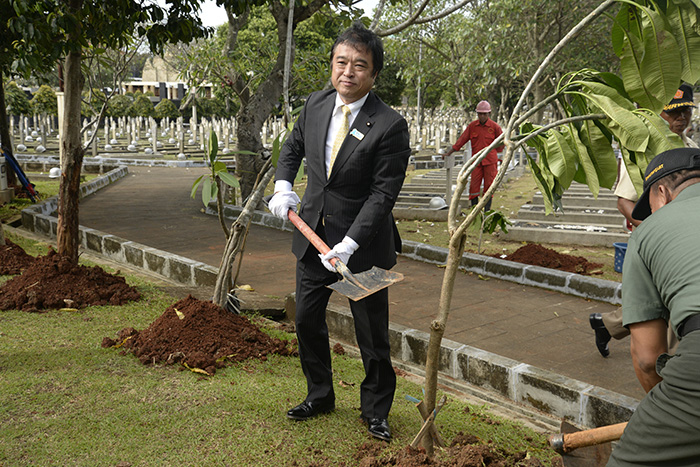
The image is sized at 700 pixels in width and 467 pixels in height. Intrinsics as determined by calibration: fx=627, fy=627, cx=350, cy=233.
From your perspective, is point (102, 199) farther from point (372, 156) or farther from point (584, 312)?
point (372, 156)

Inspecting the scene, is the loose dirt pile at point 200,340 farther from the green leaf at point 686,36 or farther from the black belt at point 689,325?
the green leaf at point 686,36

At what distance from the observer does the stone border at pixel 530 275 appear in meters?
6.36

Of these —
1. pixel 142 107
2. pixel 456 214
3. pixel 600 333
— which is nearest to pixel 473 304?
pixel 600 333

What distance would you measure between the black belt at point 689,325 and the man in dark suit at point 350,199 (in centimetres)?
156

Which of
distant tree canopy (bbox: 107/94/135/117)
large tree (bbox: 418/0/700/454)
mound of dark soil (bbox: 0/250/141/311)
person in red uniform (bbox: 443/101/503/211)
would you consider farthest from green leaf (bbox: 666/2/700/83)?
distant tree canopy (bbox: 107/94/135/117)

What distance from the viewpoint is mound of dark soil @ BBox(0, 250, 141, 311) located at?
5.55 meters

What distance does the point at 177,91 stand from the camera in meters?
64.6

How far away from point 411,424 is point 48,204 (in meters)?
10.1

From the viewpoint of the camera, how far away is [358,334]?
345cm

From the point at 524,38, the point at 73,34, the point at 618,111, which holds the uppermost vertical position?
the point at 524,38

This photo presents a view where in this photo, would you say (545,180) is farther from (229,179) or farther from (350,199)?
(229,179)

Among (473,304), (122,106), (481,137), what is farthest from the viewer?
(122,106)

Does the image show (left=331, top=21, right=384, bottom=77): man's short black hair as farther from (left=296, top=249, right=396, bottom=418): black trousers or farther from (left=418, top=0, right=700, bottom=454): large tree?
(left=296, top=249, right=396, bottom=418): black trousers

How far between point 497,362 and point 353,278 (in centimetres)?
173
